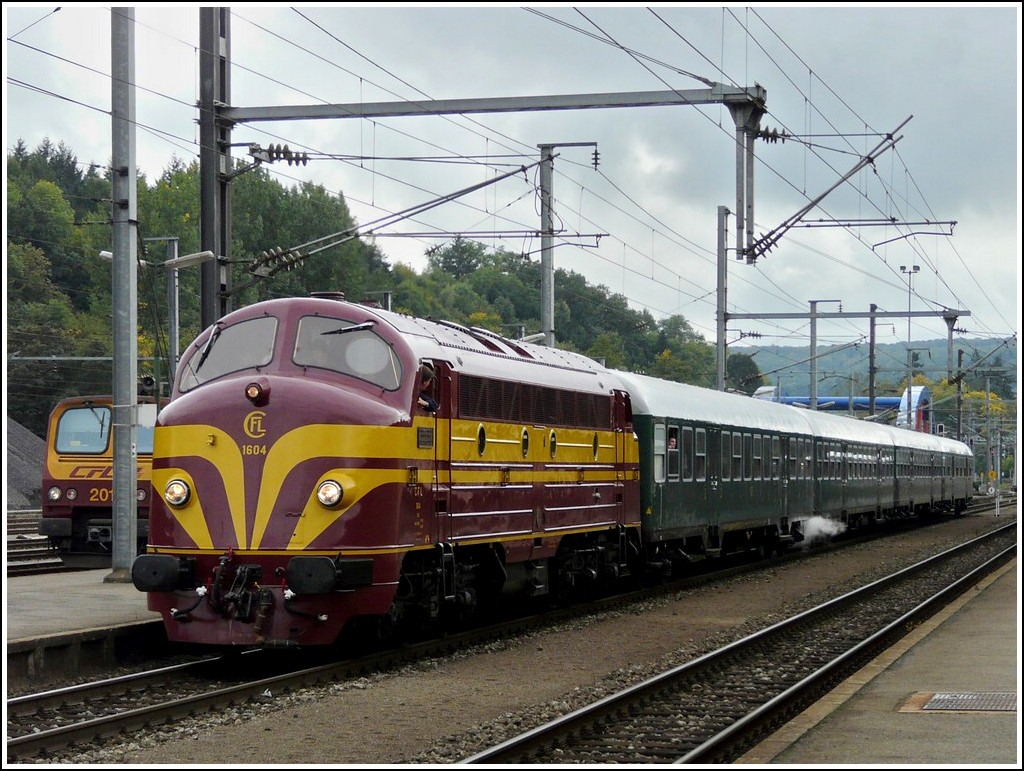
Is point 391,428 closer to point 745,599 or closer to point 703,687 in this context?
point 703,687

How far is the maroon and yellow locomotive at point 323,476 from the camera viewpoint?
1381 cm

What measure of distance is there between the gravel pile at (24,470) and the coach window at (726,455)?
3504 centimetres

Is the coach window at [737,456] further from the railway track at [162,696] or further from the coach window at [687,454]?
the railway track at [162,696]

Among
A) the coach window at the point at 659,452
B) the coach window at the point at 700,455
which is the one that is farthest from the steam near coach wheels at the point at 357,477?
the coach window at the point at 700,455

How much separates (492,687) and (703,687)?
79.5 inches

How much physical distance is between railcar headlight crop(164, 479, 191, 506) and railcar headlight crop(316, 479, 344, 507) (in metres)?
1.40

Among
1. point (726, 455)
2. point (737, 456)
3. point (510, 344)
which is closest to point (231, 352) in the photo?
point (510, 344)

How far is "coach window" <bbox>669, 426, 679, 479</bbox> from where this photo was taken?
2470 cm

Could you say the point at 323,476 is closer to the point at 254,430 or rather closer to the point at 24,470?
the point at 254,430

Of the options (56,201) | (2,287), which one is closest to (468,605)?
(2,287)

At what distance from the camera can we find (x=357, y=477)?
1392 cm

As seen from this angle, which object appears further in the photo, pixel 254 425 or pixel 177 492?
pixel 177 492

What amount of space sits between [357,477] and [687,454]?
12672 mm

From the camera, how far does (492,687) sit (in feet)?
44.8
